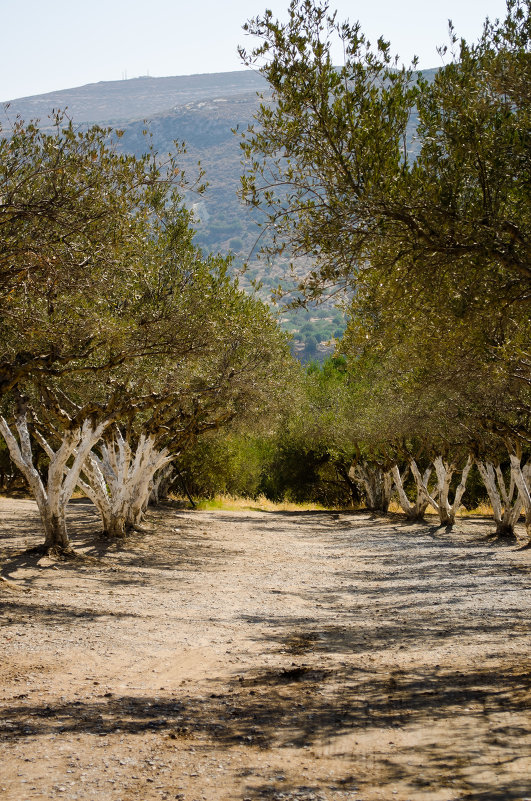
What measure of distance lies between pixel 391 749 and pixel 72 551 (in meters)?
13.9

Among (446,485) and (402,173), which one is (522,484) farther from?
(402,173)

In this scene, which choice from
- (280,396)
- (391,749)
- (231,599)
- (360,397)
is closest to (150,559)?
(231,599)

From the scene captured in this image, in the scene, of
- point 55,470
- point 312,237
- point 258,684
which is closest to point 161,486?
point 55,470

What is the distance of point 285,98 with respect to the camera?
10.3 m

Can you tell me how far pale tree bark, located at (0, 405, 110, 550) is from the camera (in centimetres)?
1708

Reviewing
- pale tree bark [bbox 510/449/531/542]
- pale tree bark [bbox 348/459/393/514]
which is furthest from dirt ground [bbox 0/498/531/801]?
pale tree bark [bbox 348/459/393/514]

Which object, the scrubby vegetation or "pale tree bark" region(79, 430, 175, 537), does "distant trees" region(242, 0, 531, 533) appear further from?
"pale tree bark" region(79, 430, 175, 537)

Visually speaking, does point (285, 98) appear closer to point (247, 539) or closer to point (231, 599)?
point (231, 599)

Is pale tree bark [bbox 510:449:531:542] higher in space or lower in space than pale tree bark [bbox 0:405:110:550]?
lower

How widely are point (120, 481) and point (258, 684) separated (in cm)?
1649

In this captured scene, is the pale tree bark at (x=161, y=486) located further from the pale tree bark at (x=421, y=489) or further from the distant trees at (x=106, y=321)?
the pale tree bark at (x=421, y=489)

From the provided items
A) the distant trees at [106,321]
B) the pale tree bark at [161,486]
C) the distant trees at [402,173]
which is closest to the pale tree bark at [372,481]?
the pale tree bark at [161,486]

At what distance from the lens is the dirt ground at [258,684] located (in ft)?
18.2

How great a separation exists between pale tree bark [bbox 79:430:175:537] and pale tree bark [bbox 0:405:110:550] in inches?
90.9
